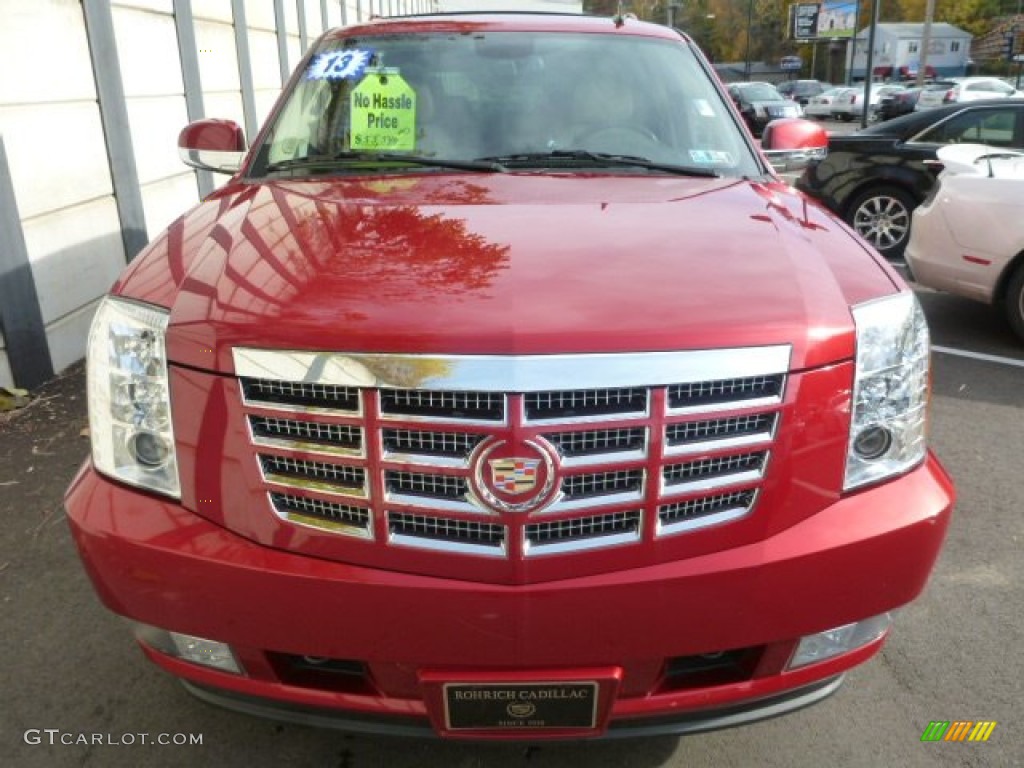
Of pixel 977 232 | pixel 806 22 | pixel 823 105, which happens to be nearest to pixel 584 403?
pixel 977 232

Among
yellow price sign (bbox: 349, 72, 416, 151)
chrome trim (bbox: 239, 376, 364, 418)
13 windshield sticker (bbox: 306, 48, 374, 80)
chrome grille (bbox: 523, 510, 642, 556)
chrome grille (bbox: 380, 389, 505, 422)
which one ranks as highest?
13 windshield sticker (bbox: 306, 48, 374, 80)

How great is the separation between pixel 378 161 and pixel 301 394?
138 centimetres

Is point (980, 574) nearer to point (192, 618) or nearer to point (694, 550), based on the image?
point (694, 550)

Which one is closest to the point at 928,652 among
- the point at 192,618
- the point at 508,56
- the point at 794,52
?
the point at 192,618

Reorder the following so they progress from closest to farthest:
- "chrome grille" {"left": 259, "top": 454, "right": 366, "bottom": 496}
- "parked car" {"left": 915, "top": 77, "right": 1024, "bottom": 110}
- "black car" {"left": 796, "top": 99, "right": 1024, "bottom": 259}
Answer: "chrome grille" {"left": 259, "top": 454, "right": 366, "bottom": 496}
"black car" {"left": 796, "top": 99, "right": 1024, "bottom": 259}
"parked car" {"left": 915, "top": 77, "right": 1024, "bottom": 110}

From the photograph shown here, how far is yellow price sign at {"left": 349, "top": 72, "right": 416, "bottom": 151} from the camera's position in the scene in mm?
2887

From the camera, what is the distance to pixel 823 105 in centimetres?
4100

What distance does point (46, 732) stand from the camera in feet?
7.43

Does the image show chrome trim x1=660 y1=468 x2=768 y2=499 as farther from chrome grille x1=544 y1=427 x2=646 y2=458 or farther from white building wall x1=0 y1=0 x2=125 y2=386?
white building wall x1=0 y1=0 x2=125 y2=386

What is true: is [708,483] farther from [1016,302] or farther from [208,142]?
[1016,302]

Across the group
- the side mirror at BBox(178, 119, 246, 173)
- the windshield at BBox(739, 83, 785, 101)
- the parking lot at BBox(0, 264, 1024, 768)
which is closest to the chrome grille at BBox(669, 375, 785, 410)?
the parking lot at BBox(0, 264, 1024, 768)

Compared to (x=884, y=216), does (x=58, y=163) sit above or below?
above

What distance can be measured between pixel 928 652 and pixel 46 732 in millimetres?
2451

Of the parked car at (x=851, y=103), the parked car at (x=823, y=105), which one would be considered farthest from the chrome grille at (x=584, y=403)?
the parked car at (x=823, y=105)
